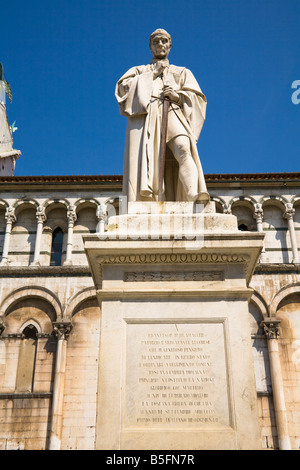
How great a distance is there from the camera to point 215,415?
4137 mm

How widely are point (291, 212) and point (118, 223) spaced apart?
16.3 metres

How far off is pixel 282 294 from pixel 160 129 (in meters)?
13.8

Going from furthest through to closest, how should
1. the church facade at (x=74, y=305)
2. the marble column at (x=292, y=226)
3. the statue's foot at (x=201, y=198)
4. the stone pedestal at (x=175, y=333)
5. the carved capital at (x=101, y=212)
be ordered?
the carved capital at (x=101, y=212) → the marble column at (x=292, y=226) → the church facade at (x=74, y=305) → the statue's foot at (x=201, y=198) → the stone pedestal at (x=175, y=333)

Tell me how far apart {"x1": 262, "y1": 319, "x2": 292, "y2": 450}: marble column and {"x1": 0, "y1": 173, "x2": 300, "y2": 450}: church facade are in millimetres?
32

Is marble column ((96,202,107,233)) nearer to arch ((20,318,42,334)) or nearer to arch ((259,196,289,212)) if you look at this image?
arch ((20,318,42,334))

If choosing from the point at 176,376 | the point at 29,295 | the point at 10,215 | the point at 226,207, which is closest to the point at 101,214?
the point at 10,215

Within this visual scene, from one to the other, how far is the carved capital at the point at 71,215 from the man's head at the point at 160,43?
14247 mm

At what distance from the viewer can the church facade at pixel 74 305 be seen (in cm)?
1658

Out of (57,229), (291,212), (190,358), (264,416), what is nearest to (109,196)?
(57,229)

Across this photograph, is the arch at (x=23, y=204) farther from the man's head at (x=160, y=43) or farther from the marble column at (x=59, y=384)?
the man's head at (x=160, y=43)

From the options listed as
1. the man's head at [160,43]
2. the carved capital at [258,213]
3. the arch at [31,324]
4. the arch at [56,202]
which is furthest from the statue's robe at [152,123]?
the arch at [56,202]

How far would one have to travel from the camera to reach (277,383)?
16844mm

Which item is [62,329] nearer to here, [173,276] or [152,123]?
[152,123]
